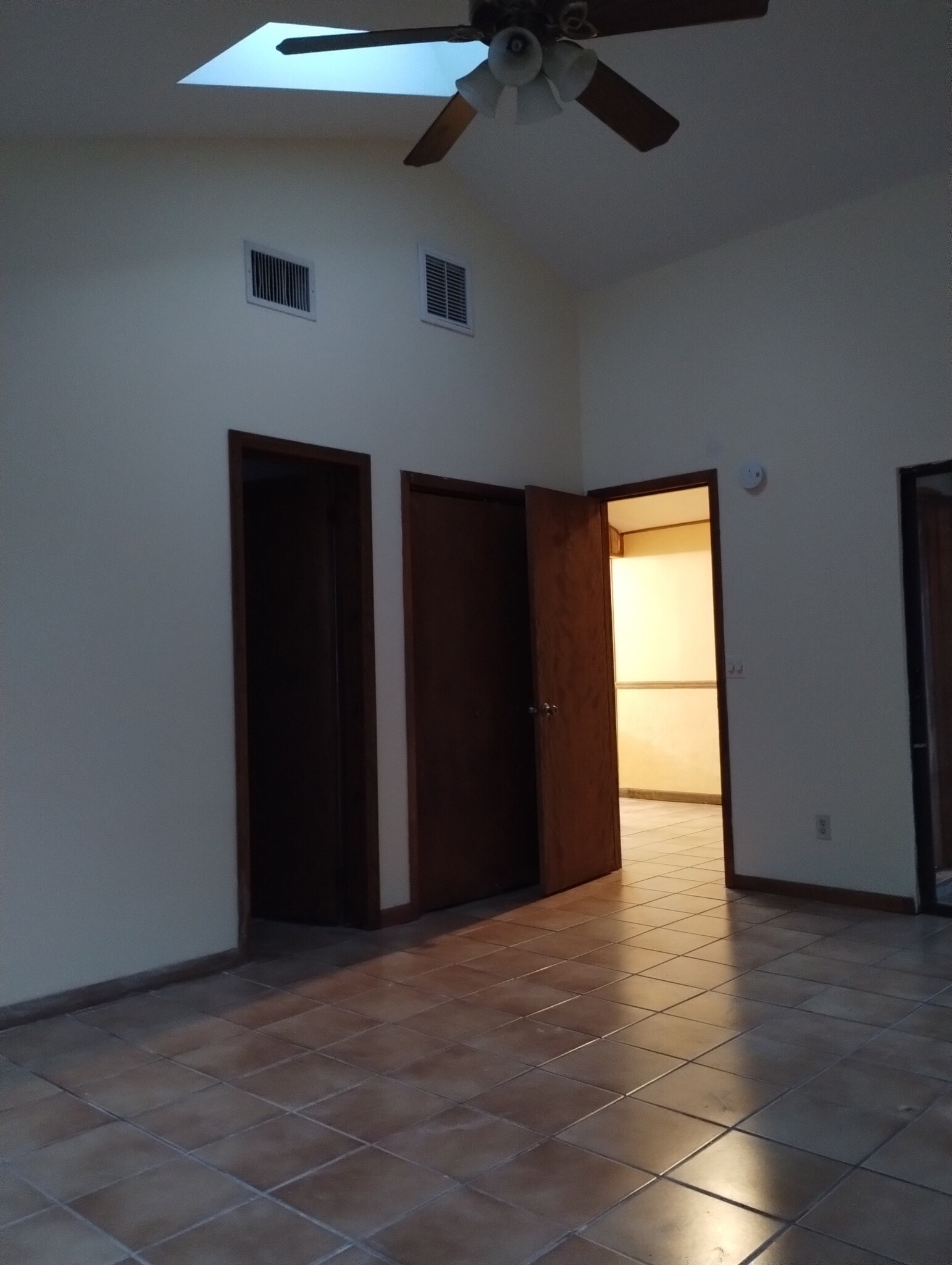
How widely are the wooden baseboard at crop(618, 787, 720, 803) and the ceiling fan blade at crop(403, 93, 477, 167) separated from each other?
5449mm

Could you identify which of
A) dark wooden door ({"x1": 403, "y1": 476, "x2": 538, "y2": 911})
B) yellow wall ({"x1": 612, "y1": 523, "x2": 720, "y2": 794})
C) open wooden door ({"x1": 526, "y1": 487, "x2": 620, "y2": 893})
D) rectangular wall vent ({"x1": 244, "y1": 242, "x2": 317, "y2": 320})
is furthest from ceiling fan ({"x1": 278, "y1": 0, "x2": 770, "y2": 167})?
yellow wall ({"x1": 612, "y1": 523, "x2": 720, "y2": 794})

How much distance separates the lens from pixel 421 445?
186 inches

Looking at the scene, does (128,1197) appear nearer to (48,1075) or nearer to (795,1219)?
(48,1075)

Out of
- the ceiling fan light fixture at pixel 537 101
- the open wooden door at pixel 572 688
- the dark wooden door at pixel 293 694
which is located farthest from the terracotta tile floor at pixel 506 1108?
the ceiling fan light fixture at pixel 537 101

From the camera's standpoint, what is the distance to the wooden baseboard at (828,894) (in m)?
4.43

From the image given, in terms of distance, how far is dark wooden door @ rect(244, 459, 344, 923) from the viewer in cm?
454

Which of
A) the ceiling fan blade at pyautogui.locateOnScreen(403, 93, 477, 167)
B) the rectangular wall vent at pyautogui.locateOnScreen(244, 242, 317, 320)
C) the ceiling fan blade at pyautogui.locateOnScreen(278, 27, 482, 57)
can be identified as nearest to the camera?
the ceiling fan blade at pyautogui.locateOnScreen(278, 27, 482, 57)

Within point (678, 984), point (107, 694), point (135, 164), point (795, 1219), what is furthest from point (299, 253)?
point (795, 1219)

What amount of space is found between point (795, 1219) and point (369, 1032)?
1486 millimetres

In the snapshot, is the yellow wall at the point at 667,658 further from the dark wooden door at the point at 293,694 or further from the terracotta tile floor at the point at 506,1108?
the terracotta tile floor at the point at 506,1108

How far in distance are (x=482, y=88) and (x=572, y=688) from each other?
3127 mm

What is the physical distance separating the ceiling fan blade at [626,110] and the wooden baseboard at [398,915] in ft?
10.4

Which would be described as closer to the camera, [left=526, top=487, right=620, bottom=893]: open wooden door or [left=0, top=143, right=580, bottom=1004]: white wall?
[left=0, top=143, right=580, bottom=1004]: white wall

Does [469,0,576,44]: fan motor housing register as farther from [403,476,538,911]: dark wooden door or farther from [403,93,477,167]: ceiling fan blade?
[403,476,538,911]: dark wooden door
